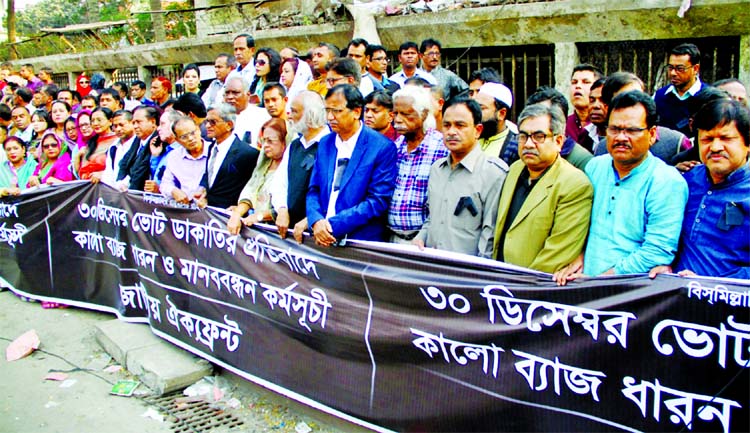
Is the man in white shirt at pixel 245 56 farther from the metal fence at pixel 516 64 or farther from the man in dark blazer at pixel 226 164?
the metal fence at pixel 516 64

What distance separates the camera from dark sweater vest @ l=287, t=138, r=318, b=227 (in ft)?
15.0

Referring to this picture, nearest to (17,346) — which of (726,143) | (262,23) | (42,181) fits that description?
(42,181)

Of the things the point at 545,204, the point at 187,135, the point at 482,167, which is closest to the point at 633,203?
the point at 545,204

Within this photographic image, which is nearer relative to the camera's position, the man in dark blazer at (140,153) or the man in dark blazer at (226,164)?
the man in dark blazer at (226,164)

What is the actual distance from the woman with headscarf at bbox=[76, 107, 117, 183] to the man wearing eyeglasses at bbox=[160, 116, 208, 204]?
1.68m

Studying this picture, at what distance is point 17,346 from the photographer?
5801mm

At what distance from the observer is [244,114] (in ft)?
20.5

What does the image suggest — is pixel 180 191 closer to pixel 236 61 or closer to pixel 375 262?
pixel 375 262

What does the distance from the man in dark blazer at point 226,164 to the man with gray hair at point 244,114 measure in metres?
0.55

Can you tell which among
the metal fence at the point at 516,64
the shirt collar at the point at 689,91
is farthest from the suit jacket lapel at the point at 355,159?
the metal fence at the point at 516,64

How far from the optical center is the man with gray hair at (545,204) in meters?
3.29

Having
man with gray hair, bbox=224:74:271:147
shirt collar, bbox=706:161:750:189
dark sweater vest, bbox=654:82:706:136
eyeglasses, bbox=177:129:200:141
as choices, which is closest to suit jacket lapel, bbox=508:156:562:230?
shirt collar, bbox=706:161:750:189

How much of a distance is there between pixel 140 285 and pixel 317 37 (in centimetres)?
740

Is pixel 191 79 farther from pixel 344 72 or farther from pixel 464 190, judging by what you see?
pixel 464 190
